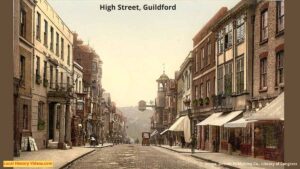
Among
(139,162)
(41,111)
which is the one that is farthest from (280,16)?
(41,111)

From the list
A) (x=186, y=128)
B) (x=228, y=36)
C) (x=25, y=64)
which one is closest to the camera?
(x=25, y=64)

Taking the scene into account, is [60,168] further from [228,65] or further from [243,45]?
[228,65]

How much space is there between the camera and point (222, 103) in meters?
35.6

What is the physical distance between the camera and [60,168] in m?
19.6

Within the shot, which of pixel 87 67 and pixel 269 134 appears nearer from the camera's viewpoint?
pixel 269 134

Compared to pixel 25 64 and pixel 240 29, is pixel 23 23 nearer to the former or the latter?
pixel 25 64

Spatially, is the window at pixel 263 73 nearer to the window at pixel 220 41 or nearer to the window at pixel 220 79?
the window at pixel 220 79

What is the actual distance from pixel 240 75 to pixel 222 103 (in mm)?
4084

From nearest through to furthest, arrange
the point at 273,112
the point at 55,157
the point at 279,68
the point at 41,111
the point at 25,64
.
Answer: the point at 273,112
the point at 279,68
the point at 55,157
the point at 25,64
the point at 41,111

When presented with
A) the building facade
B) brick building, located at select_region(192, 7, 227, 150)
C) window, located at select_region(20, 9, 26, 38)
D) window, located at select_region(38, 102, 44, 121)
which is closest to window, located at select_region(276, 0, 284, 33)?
brick building, located at select_region(192, 7, 227, 150)

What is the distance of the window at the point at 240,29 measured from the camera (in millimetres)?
31217

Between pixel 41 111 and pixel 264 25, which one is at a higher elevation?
pixel 264 25

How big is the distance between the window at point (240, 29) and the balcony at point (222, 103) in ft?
12.7
